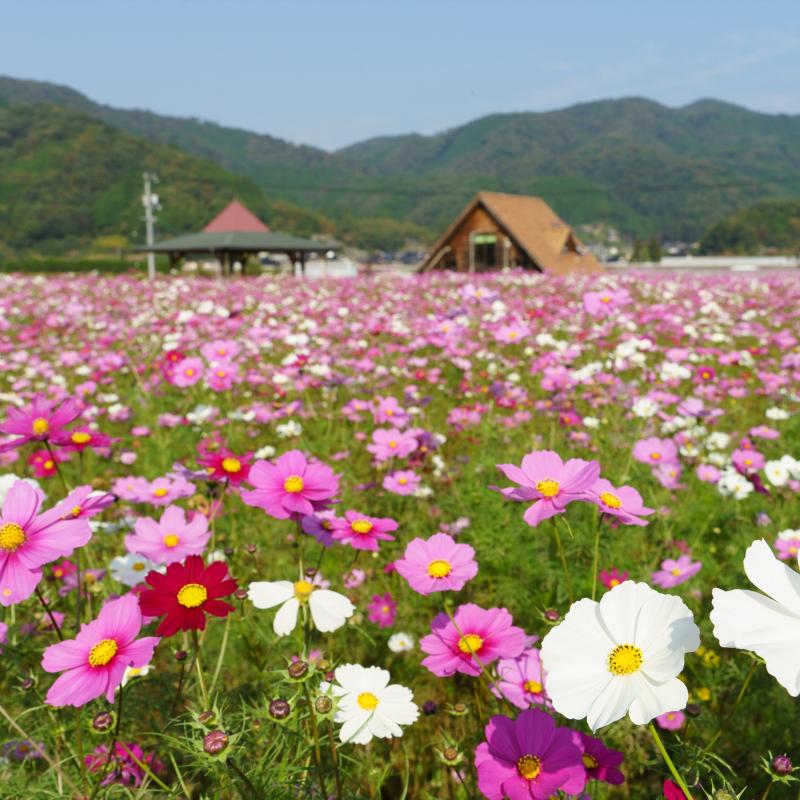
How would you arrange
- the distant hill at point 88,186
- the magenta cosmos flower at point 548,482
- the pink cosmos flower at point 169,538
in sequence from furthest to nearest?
the distant hill at point 88,186 → the pink cosmos flower at point 169,538 → the magenta cosmos flower at point 548,482

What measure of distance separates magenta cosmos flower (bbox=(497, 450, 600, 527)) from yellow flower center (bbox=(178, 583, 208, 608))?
0.44 meters

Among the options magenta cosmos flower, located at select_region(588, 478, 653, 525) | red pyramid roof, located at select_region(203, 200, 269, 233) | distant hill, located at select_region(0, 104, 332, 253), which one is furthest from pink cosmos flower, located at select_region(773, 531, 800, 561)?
distant hill, located at select_region(0, 104, 332, 253)

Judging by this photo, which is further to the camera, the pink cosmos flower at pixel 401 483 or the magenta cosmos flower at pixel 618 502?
the pink cosmos flower at pixel 401 483

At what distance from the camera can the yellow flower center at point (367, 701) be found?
3.01 feet

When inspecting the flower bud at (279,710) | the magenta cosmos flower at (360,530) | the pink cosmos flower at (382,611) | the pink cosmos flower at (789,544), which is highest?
the magenta cosmos flower at (360,530)

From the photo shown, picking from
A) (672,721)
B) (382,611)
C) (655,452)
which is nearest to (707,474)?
(655,452)

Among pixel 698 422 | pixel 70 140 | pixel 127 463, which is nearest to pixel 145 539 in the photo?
pixel 127 463

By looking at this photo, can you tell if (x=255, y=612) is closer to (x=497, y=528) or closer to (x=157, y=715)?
(x=157, y=715)

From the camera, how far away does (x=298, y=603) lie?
992mm

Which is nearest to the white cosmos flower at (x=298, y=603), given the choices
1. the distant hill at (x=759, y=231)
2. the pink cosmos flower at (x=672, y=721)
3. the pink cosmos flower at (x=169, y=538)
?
the pink cosmos flower at (x=169, y=538)

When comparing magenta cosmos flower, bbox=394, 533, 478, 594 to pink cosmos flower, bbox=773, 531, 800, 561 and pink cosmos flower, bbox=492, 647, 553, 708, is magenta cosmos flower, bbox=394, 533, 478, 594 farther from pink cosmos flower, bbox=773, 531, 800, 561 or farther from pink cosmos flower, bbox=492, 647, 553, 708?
pink cosmos flower, bbox=773, 531, 800, 561

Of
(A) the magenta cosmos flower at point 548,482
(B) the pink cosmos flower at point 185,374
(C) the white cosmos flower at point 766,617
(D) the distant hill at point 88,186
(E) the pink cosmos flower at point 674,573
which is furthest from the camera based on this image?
(D) the distant hill at point 88,186

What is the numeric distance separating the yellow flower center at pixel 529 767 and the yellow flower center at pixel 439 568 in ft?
0.94

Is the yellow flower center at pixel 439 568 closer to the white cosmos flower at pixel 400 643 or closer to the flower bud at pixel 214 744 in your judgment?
the flower bud at pixel 214 744
